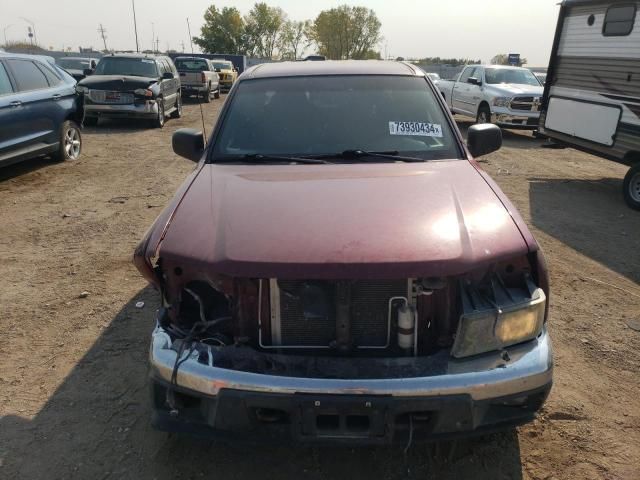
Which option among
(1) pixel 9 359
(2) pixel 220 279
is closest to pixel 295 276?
A: (2) pixel 220 279

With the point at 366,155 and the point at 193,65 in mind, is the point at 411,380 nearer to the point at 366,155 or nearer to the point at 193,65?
the point at 366,155

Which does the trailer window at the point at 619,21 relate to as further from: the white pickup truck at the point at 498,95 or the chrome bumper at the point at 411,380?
the chrome bumper at the point at 411,380

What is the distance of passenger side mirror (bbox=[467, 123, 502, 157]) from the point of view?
148 inches

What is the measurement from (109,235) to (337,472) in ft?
13.3

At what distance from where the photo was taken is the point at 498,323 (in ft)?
6.90

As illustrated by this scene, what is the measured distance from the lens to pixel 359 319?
7.26ft

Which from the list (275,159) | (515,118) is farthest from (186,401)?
(515,118)

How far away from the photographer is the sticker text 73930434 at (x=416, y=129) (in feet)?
10.9

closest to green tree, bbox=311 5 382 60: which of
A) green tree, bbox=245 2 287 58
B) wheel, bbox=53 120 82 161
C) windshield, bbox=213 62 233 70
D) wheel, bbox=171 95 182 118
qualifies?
green tree, bbox=245 2 287 58

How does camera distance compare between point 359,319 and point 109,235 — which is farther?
point 109,235

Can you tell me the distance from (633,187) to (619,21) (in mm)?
2362

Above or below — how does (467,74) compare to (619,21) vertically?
below

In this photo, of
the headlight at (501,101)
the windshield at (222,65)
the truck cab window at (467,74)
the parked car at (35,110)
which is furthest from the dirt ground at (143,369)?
the windshield at (222,65)

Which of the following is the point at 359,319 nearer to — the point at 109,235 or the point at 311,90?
the point at 311,90
